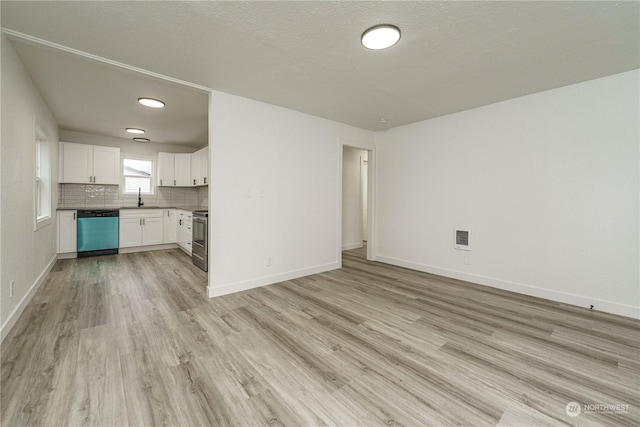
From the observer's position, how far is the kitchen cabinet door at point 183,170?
6.16 metres

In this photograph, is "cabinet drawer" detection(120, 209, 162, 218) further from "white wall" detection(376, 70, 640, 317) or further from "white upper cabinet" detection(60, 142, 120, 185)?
"white wall" detection(376, 70, 640, 317)

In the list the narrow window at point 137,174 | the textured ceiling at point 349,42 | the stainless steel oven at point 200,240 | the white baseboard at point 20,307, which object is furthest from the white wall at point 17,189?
the narrow window at point 137,174

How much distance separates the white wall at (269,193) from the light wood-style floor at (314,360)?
0.56m

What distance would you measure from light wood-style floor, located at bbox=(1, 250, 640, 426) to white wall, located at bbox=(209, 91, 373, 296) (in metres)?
0.56

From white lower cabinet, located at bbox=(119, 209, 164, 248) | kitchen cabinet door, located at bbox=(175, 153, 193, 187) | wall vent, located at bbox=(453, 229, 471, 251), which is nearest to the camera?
wall vent, located at bbox=(453, 229, 471, 251)

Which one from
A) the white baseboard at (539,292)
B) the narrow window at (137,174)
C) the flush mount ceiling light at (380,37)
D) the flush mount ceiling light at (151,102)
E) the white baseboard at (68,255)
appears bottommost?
the white baseboard at (539,292)

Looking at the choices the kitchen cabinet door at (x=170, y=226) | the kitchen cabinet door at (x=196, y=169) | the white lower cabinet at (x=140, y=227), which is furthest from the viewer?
the kitchen cabinet door at (x=170, y=226)

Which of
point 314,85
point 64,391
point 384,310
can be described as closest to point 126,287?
point 64,391

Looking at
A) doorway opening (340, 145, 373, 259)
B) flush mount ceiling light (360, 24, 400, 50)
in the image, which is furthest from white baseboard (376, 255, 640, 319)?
flush mount ceiling light (360, 24, 400, 50)

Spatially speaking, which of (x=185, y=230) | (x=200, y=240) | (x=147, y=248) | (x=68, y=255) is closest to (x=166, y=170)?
(x=185, y=230)

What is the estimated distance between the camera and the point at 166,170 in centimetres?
603

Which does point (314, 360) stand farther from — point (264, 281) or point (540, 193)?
point (540, 193)

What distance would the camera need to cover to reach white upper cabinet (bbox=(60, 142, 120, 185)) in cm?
497

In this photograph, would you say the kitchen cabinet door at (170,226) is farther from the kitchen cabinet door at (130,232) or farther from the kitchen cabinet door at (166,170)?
the kitchen cabinet door at (166,170)
